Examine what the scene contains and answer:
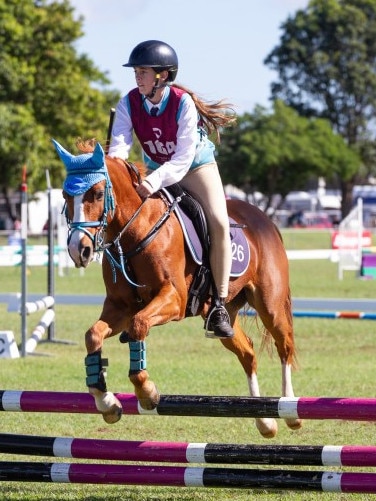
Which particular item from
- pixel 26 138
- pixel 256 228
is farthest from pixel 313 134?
pixel 256 228

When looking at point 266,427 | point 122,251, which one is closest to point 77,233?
point 122,251

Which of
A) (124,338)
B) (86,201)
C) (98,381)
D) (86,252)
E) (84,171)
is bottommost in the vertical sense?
(98,381)

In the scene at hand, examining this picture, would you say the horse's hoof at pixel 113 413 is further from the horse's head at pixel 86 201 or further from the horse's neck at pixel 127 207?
the horse's neck at pixel 127 207

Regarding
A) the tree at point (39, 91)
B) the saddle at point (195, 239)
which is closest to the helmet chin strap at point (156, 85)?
the saddle at point (195, 239)

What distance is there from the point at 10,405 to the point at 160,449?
35.9 inches

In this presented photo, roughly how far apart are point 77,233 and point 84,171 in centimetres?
39

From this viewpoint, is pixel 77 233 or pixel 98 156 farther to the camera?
pixel 98 156

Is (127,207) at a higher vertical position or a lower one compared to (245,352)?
higher

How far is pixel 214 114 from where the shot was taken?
23.2ft

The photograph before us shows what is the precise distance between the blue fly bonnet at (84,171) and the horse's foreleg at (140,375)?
2.64 ft

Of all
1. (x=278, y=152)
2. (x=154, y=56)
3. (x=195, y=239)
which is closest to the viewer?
(x=154, y=56)

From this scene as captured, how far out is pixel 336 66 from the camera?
268 feet

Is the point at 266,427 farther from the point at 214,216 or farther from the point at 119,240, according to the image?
the point at 119,240

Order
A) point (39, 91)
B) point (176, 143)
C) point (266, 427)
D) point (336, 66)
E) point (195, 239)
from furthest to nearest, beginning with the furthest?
point (336, 66) → point (39, 91) → point (266, 427) → point (195, 239) → point (176, 143)
